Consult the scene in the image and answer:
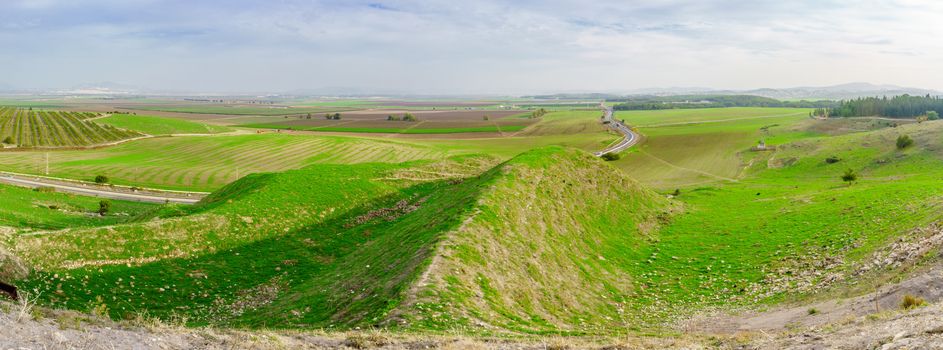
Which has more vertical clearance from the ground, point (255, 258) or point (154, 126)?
point (154, 126)

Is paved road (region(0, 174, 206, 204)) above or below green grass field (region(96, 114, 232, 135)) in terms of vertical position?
below

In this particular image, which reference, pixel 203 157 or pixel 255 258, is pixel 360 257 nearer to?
pixel 255 258

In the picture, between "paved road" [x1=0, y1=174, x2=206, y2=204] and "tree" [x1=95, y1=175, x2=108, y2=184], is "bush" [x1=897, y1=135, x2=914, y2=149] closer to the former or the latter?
"paved road" [x1=0, y1=174, x2=206, y2=204]

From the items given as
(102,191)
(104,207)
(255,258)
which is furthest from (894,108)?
(102,191)

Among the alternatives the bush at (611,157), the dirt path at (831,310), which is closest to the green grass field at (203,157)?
the bush at (611,157)

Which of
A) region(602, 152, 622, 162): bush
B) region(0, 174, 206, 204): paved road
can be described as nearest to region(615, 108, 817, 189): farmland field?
region(602, 152, 622, 162): bush

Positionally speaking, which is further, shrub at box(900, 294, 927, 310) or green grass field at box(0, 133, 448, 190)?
green grass field at box(0, 133, 448, 190)

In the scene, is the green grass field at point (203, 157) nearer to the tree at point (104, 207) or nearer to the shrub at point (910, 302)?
the tree at point (104, 207)

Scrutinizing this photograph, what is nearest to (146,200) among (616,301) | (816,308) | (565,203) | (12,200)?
(12,200)
